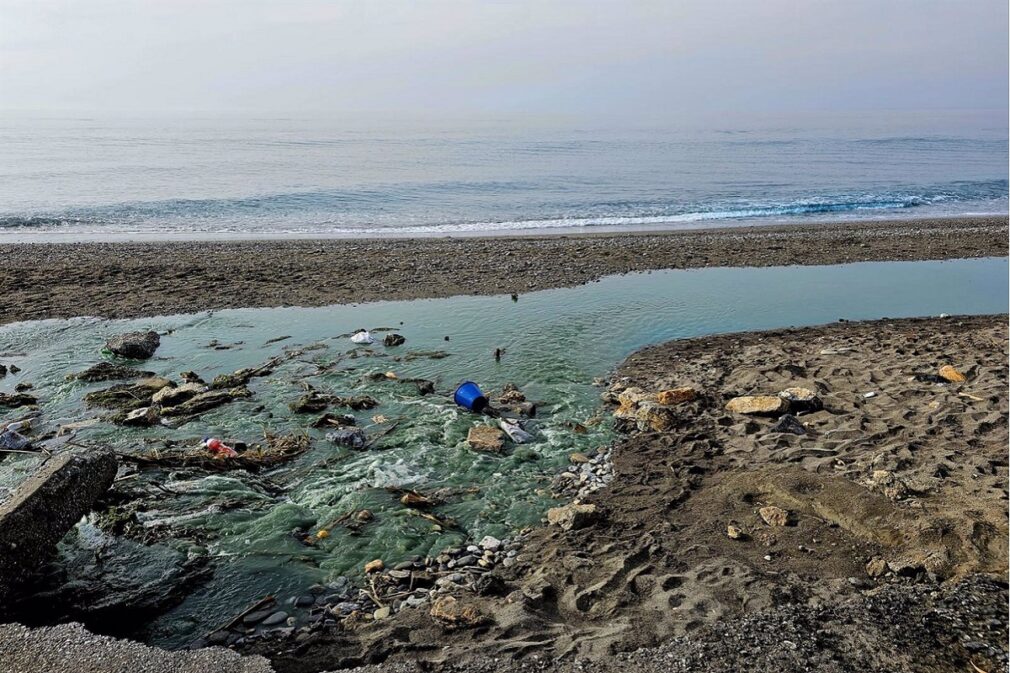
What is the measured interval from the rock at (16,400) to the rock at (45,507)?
14.6 ft

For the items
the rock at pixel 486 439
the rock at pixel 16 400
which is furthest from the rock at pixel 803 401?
the rock at pixel 16 400

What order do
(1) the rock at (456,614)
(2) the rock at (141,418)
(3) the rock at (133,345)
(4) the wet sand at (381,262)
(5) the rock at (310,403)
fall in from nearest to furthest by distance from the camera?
(1) the rock at (456,614), (2) the rock at (141,418), (5) the rock at (310,403), (3) the rock at (133,345), (4) the wet sand at (381,262)

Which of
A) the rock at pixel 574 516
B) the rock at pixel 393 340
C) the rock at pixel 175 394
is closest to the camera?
the rock at pixel 574 516

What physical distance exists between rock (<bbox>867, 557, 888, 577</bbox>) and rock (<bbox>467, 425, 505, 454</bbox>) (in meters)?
3.97

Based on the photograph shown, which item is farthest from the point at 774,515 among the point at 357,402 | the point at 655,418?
the point at 357,402

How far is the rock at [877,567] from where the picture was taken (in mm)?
5047

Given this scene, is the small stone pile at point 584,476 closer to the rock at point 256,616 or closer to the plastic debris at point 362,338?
the rock at point 256,616

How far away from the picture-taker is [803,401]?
320 inches

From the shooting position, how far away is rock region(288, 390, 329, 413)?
8648 mm

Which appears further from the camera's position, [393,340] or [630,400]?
[393,340]

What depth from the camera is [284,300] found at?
13.9 m

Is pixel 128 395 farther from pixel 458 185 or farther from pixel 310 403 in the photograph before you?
pixel 458 185

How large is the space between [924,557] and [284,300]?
12.3m

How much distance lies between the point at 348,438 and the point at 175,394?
2939mm
